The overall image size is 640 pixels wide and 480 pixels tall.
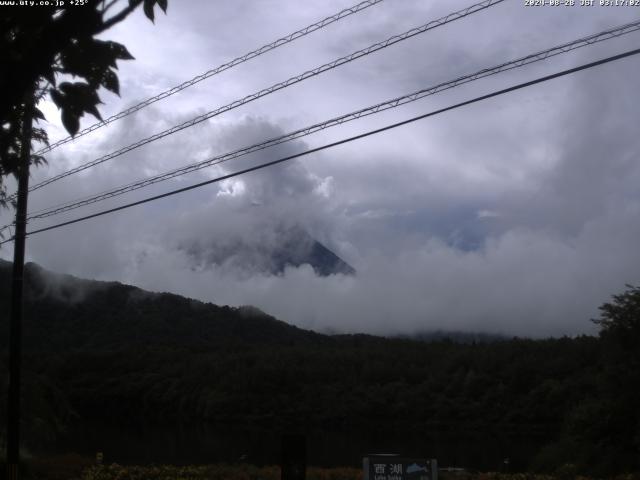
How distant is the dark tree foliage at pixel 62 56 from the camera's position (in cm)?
317

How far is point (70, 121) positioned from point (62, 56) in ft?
0.98

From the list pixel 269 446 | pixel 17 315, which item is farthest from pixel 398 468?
pixel 269 446

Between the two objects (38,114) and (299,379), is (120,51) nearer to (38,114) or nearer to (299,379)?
(38,114)

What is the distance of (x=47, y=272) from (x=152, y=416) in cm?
2089

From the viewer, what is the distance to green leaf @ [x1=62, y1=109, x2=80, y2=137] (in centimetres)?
359

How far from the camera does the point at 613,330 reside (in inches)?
1298

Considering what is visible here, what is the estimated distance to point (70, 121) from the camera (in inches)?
142

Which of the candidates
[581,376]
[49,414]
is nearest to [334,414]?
[581,376]

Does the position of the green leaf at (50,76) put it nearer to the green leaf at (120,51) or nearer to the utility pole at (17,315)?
the green leaf at (120,51)

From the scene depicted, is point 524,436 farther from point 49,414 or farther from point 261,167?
point 261,167

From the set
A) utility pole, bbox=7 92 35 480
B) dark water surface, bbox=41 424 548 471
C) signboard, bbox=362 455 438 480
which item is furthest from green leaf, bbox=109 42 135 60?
dark water surface, bbox=41 424 548 471

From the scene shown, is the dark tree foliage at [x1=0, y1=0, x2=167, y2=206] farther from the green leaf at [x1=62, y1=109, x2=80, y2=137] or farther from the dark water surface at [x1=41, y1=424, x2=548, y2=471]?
the dark water surface at [x1=41, y1=424, x2=548, y2=471]

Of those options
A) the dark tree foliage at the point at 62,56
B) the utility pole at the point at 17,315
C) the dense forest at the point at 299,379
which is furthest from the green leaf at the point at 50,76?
the dense forest at the point at 299,379

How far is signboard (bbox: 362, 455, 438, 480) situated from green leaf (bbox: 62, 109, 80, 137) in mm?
9364
